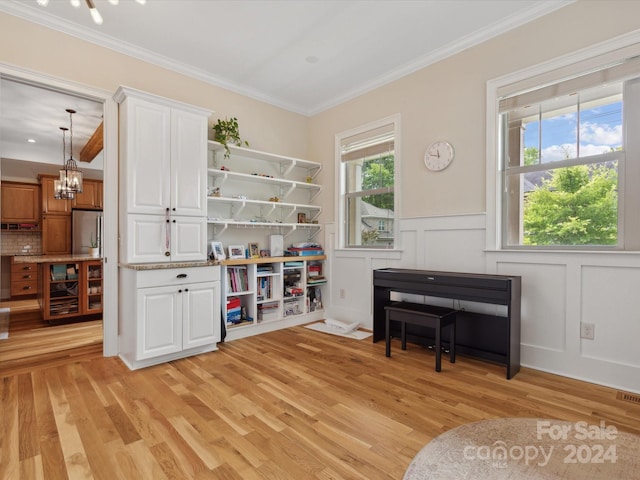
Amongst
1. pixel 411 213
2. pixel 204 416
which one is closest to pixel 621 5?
pixel 411 213

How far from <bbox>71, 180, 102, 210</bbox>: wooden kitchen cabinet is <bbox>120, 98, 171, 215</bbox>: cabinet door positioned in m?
4.87

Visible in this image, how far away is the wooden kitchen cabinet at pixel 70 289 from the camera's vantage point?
14.4ft

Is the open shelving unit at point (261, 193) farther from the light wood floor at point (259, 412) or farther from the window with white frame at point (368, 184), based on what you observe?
the light wood floor at point (259, 412)

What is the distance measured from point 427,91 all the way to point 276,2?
1.73 m

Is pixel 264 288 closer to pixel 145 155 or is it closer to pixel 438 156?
pixel 145 155

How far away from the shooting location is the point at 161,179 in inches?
123

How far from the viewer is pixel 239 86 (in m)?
4.09

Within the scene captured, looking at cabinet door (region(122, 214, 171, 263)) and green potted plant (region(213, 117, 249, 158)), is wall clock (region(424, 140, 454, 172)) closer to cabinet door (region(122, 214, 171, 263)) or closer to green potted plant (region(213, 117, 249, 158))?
green potted plant (region(213, 117, 249, 158))

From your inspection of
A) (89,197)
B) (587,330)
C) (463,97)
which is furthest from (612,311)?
(89,197)

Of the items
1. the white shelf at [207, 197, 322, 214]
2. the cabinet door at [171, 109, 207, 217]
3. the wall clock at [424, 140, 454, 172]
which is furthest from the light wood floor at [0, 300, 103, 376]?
the wall clock at [424, 140, 454, 172]

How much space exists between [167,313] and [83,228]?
199 inches

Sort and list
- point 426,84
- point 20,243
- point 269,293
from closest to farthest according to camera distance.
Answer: point 426,84, point 269,293, point 20,243

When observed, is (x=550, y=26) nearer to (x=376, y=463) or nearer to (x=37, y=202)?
(x=376, y=463)

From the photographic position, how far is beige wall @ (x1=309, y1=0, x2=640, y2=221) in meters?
2.52
